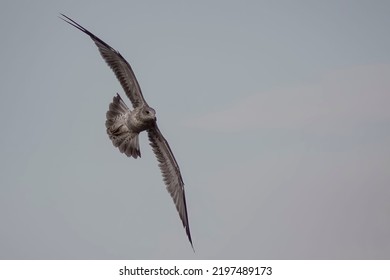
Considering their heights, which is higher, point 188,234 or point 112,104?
point 112,104

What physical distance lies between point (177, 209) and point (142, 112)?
207cm

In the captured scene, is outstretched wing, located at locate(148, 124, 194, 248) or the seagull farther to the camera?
outstretched wing, located at locate(148, 124, 194, 248)

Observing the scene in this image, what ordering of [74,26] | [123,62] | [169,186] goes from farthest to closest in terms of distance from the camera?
[169,186], [123,62], [74,26]

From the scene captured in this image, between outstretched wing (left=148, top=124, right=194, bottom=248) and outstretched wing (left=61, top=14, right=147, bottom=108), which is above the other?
outstretched wing (left=61, top=14, right=147, bottom=108)

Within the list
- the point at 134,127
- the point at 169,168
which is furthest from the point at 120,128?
the point at 169,168

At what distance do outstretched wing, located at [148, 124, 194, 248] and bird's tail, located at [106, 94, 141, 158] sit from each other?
1.36 feet

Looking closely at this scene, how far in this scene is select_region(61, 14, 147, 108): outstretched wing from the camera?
14078 mm

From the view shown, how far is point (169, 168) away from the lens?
15.4 m

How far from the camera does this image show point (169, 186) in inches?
601

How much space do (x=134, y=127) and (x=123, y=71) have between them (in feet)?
3.50

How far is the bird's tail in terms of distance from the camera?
14.7m

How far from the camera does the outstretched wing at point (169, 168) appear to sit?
1505 centimetres
